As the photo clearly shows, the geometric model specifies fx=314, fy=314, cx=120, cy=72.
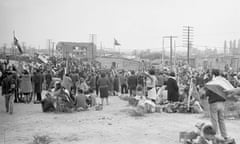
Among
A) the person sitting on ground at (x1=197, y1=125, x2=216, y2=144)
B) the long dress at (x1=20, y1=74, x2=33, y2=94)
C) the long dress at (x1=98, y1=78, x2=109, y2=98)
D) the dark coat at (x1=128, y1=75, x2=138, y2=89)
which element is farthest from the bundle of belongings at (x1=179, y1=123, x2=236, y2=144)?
the dark coat at (x1=128, y1=75, x2=138, y2=89)

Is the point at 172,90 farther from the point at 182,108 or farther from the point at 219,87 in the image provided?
the point at 219,87

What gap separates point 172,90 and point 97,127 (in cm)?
430

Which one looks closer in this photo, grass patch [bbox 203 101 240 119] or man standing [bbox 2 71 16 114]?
grass patch [bbox 203 101 240 119]

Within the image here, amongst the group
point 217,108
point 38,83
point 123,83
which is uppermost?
point 217,108

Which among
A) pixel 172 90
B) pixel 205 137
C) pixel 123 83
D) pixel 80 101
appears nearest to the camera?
pixel 205 137

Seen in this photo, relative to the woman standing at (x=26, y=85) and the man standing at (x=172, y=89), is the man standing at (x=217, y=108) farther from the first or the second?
the woman standing at (x=26, y=85)

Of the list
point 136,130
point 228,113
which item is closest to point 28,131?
point 136,130

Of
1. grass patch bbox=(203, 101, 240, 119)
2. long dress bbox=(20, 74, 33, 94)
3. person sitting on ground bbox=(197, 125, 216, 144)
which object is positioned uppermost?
long dress bbox=(20, 74, 33, 94)

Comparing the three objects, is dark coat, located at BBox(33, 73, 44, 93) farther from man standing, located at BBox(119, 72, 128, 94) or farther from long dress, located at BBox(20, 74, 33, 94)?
man standing, located at BBox(119, 72, 128, 94)

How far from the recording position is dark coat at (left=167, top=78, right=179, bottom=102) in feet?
40.6

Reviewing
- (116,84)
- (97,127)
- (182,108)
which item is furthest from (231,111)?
(116,84)

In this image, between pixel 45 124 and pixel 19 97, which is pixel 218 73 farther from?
pixel 19 97

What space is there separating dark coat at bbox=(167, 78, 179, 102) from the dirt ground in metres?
1.09

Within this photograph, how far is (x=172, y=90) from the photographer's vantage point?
41.0 feet
